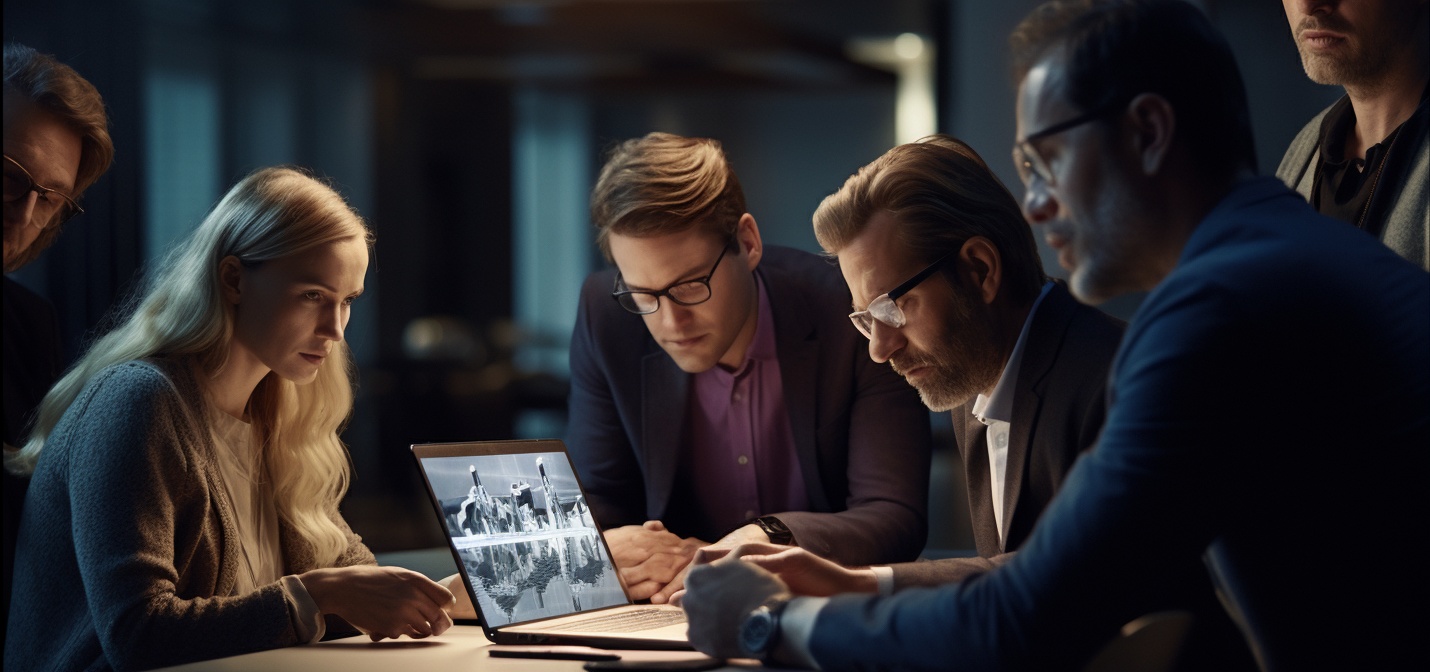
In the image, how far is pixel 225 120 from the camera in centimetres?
737

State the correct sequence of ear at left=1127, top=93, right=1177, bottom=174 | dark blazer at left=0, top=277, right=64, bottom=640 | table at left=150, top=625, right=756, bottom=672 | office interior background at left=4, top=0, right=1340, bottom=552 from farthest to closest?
office interior background at left=4, top=0, right=1340, bottom=552
dark blazer at left=0, top=277, right=64, bottom=640
table at left=150, top=625, right=756, bottom=672
ear at left=1127, top=93, right=1177, bottom=174

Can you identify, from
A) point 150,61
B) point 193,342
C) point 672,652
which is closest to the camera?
point 672,652

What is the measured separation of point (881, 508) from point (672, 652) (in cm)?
83

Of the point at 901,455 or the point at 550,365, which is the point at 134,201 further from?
the point at 550,365

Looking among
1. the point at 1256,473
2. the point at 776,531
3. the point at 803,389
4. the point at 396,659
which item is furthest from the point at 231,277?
the point at 1256,473

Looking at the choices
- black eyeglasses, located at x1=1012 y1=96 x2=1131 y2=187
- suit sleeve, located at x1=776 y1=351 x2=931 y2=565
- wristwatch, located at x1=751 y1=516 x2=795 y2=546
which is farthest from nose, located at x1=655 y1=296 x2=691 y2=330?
black eyeglasses, located at x1=1012 y1=96 x2=1131 y2=187

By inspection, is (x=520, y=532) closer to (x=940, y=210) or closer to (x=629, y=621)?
(x=629, y=621)

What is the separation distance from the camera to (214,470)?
1.98 metres

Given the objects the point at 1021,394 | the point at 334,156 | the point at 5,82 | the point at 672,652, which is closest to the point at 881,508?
the point at 1021,394

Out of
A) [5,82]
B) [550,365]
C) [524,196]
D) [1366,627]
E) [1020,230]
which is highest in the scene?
[5,82]

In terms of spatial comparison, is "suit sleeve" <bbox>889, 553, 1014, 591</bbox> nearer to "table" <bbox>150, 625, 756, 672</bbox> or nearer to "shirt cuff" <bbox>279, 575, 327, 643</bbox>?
"table" <bbox>150, 625, 756, 672</bbox>

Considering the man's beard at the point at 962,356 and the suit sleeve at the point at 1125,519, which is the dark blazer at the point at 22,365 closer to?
the man's beard at the point at 962,356

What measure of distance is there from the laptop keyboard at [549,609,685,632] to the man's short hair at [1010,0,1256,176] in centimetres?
100

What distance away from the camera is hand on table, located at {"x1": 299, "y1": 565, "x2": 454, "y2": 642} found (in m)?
1.82
